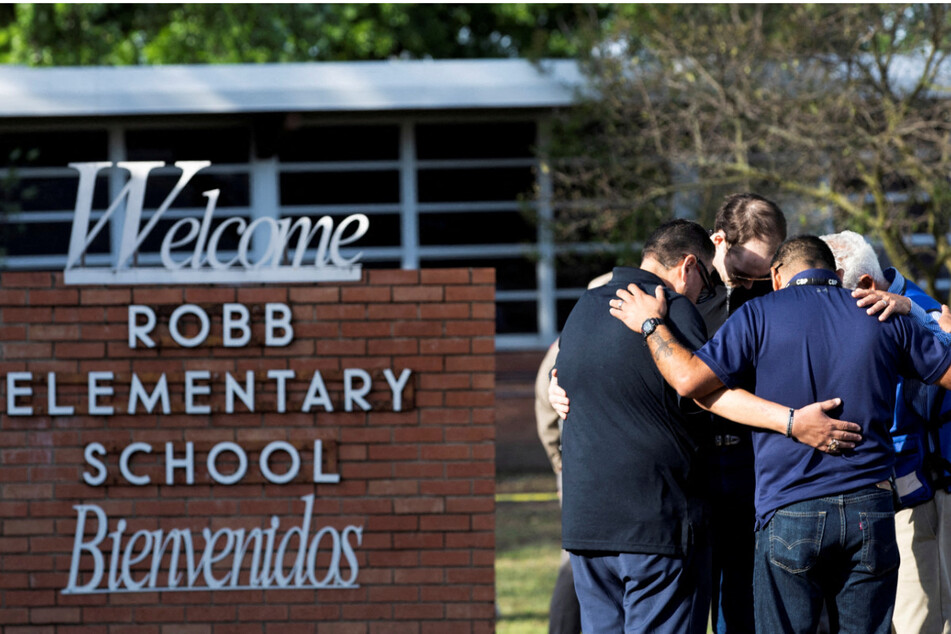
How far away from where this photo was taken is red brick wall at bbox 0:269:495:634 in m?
4.70

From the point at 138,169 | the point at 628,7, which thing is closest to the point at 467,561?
the point at 138,169

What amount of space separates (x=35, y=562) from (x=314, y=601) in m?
1.28

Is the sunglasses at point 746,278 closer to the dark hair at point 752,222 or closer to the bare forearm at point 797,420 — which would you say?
the dark hair at point 752,222

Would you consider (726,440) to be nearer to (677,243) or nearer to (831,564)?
(831,564)

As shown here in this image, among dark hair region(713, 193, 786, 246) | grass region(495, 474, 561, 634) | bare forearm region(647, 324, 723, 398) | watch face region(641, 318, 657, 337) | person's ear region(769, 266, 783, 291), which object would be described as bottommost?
grass region(495, 474, 561, 634)

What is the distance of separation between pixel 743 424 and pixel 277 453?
2.36m

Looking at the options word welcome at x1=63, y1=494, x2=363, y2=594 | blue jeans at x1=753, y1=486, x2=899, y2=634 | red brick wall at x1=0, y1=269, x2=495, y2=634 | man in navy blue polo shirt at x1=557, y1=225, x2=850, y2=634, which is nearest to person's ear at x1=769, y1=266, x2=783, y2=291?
man in navy blue polo shirt at x1=557, y1=225, x2=850, y2=634

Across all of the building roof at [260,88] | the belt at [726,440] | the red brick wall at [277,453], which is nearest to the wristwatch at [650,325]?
the belt at [726,440]

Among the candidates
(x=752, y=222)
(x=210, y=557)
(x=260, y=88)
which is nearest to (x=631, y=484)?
(x=752, y=222)

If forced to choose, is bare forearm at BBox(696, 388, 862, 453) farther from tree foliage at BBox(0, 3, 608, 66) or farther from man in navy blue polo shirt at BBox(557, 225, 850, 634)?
tree foliage at BBox(0, 3, 608, 66)

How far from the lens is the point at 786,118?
9.13 metres

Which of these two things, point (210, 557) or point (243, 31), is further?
point (243, 31)

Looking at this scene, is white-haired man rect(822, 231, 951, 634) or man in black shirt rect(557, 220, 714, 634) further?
white-haired man rect(822, 231, 951, 634)

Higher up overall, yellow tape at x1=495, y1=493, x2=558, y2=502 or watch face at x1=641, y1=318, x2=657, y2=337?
watch face at x1=641, y1=318, x2=657, y2=337
